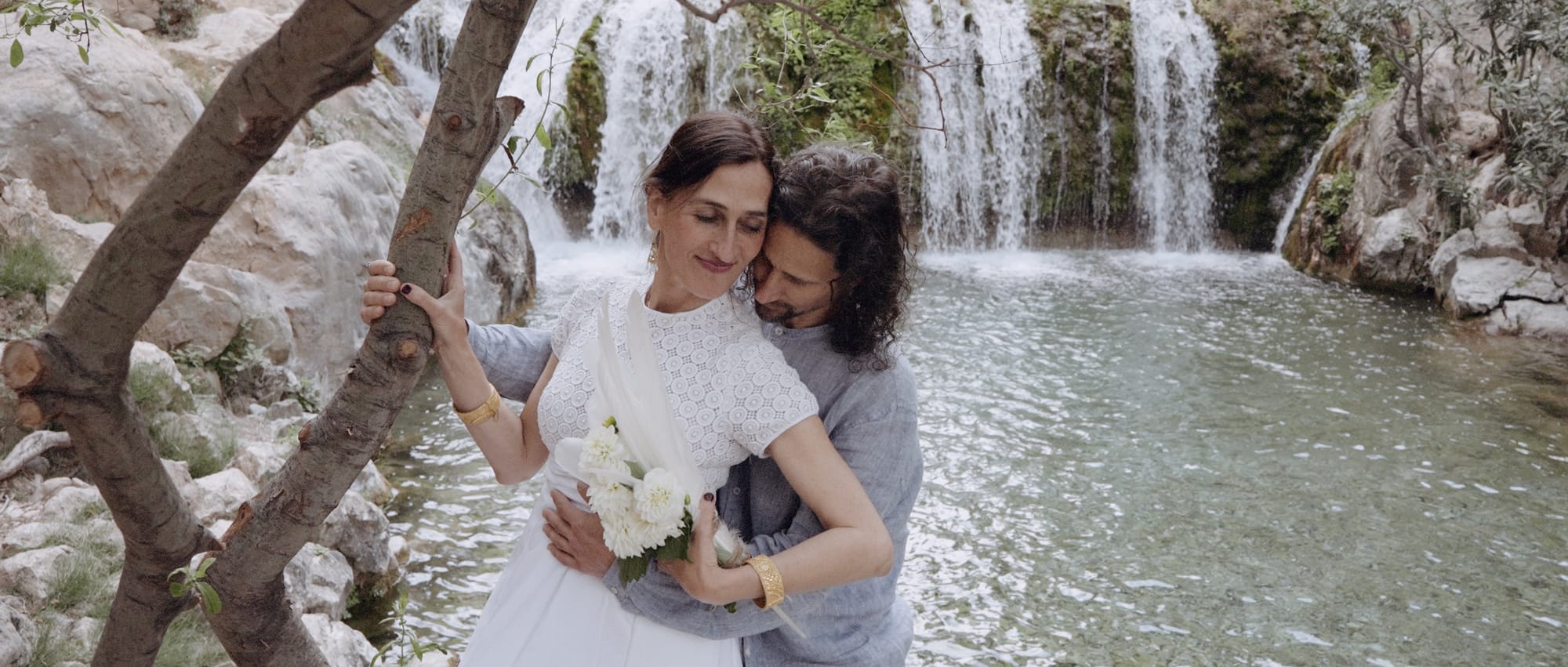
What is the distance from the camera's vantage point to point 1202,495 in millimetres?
6746

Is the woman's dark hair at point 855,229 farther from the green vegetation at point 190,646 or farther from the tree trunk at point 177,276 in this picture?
the green vegetation at point 190,646

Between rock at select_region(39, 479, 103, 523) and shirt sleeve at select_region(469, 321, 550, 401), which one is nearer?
shirt sleeve at select_region(469, 321, 550, 401)

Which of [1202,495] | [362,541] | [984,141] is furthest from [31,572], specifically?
[984,141]

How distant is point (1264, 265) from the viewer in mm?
14547

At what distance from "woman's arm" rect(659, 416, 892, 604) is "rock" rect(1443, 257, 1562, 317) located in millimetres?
11197

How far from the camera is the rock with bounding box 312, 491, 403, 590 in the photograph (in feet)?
15.9

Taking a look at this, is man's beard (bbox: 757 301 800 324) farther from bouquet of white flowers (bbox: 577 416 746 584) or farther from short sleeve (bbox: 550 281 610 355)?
bouquet of white flowers (bbox: 577 416 746 584)

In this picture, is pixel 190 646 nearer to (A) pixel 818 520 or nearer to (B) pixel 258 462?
(B) pixel 258 462

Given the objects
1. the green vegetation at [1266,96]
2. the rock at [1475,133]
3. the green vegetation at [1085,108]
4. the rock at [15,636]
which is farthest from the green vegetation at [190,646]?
the green vegetation at [1266,96]

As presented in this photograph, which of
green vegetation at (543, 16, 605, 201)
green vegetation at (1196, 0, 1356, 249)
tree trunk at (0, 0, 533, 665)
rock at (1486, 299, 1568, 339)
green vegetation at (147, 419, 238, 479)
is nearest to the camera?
tree trunk at (0, 0, 533, 665)

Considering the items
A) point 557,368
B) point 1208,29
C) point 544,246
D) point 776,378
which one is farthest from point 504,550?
point 1208,29

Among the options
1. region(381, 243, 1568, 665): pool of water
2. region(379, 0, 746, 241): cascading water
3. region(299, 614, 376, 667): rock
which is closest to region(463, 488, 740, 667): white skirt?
region(381, 243, 1568, 665): pool of water

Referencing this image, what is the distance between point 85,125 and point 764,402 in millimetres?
5329

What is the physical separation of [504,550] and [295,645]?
3491 millimetres
